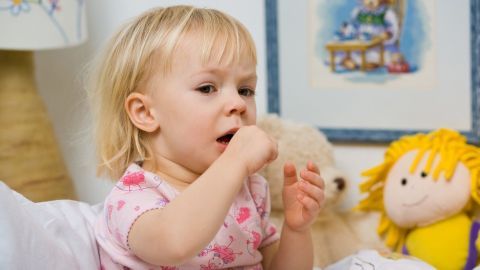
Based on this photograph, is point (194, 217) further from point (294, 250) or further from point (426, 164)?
point (426, 164)

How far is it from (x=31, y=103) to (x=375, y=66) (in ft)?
2.71

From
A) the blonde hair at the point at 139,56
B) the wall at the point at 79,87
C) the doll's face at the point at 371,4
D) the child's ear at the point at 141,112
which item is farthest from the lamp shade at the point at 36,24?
the doll's face at the point at 371,4

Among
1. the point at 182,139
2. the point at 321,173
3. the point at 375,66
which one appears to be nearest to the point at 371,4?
the point at 375,66

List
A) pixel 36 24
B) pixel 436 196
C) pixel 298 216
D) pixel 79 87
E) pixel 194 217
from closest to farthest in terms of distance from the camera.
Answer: pixel 194 217
pixel 298 216
pixel 436 196
pixel 36 24
pixel 79 87

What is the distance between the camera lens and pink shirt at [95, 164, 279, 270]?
3.03ft

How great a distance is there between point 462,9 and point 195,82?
0.81 metres

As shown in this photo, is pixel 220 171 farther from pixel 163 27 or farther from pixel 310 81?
pixel 310 81

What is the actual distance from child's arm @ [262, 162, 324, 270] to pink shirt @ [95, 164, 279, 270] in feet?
0.13

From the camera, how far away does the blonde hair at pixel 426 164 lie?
1.34 meters

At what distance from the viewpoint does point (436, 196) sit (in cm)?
135

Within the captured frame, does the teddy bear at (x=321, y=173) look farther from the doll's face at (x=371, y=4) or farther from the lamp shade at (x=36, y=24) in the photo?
the lamp shade at (x=36, y=24)

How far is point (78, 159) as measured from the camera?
193cm

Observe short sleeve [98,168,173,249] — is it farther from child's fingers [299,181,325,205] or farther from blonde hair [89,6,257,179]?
child's fingers [299,181,325,205]

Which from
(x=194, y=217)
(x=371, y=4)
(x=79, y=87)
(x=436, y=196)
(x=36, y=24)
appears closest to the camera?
(x=194, y=217)
